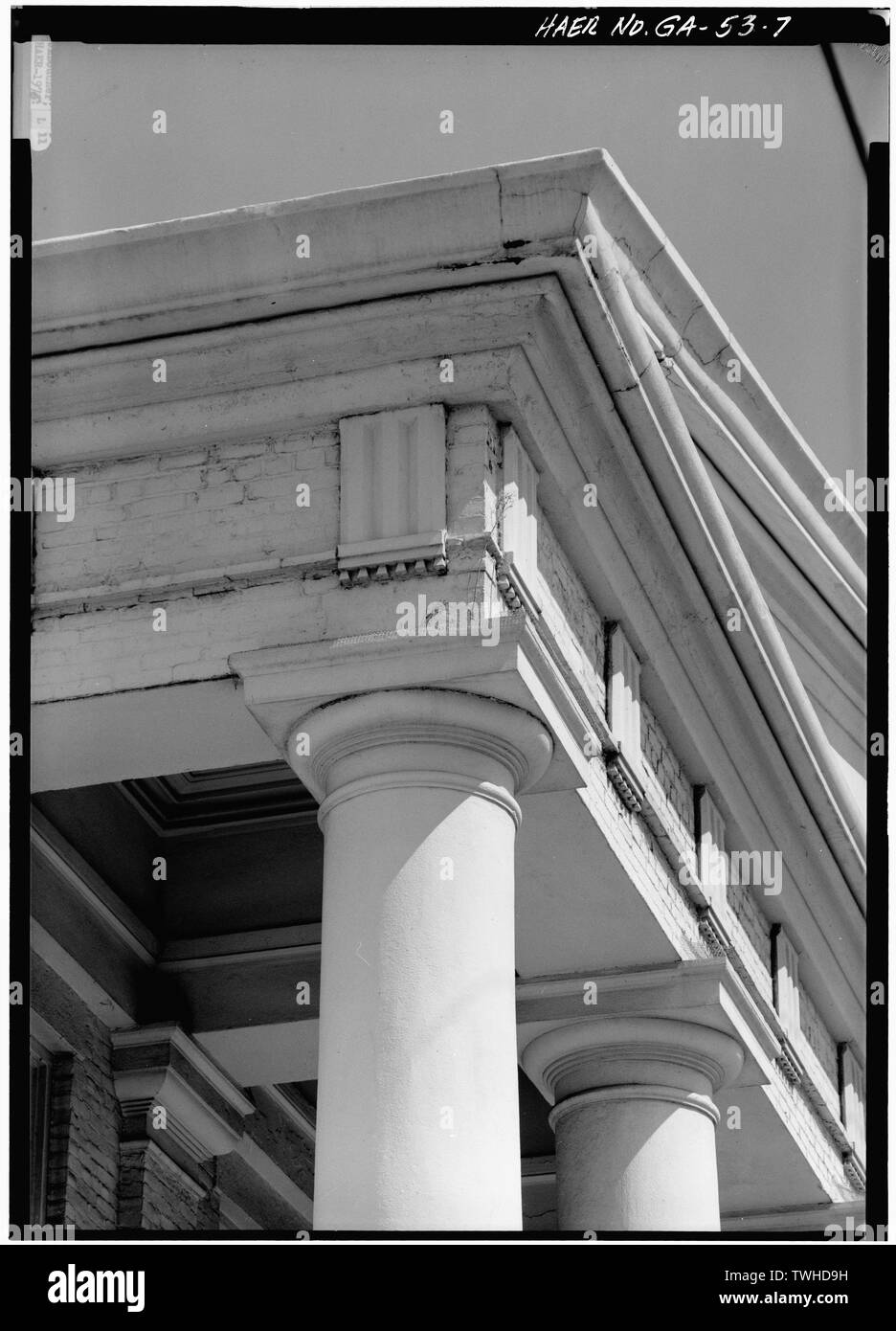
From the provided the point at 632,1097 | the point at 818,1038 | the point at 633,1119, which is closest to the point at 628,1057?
the point at 632,1097

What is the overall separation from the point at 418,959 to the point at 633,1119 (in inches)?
130

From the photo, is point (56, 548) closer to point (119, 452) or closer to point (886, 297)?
point (119, 452)

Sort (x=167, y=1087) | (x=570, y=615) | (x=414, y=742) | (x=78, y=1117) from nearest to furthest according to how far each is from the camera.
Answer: (x=414, y=742), (x=570, y=615), (x=78, y=1117), (x=167, y=1087)

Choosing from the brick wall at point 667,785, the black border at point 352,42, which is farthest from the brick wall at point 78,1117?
the brick wall at point 667,785

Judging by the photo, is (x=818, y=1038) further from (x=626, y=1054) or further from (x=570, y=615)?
(x=570, y=615)

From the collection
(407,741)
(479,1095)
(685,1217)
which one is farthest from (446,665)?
(685,1217)

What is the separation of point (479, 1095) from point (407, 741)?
1.42 meters

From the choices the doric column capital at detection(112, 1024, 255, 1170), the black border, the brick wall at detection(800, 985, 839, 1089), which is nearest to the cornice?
the black border


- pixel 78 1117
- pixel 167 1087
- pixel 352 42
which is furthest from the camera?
pixel 167 1087

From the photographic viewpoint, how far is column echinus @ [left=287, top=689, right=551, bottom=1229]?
8.28 metres

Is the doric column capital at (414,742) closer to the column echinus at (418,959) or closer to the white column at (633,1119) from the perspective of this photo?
the column echinus at (418,959)

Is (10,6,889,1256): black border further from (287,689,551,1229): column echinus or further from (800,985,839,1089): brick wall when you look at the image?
(800,985,839,1089): brick wall

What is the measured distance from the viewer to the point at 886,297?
9.64 m

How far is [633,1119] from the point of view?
452 inches
